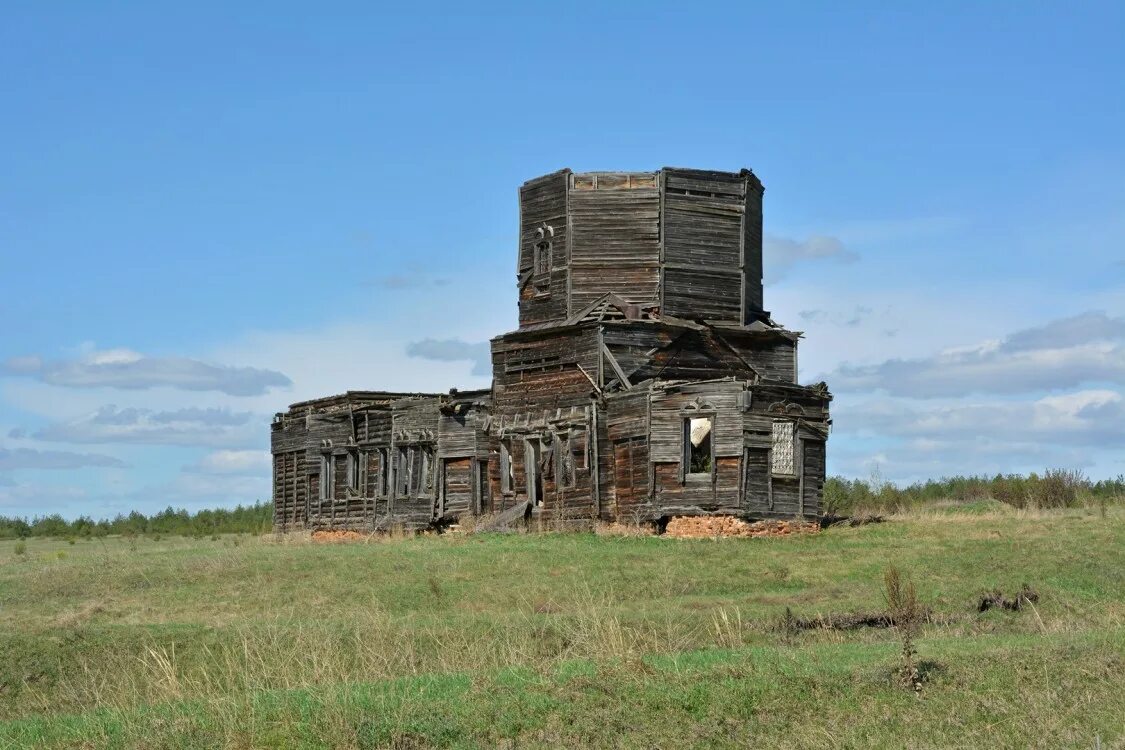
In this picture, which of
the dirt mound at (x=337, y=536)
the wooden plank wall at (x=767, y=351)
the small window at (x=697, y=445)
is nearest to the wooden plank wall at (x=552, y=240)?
the wooden plank wall at (x=767, y=351)

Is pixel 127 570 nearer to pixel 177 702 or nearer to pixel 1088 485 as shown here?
pixel 177 702

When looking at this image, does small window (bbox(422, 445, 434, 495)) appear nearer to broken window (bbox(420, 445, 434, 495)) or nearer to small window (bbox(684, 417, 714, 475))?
broken window (bbox(420, 445, 434, 495))

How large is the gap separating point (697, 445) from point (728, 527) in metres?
2.58

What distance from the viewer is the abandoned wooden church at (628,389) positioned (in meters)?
35.1

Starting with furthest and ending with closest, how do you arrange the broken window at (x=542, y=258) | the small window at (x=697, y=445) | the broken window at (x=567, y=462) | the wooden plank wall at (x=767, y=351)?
the broken window at (x=542, y=258)
the wooden plank wall at (x=767, y=351)
the broken window at (x=567, y=462)
the small window at (x=697, y=445)

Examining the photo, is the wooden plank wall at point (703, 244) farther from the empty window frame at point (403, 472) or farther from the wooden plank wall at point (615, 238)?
the empty window frame at point (403, 472)

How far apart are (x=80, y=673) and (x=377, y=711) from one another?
7.72 meters

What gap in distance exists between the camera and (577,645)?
16.8m

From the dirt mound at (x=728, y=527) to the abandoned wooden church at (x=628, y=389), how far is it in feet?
0.86

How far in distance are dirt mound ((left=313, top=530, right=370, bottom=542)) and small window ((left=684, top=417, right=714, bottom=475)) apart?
1589 cm

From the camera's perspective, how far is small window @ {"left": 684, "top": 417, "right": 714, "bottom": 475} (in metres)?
35.2

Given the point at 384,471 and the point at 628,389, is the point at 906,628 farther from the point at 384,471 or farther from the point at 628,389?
the point at 384,471

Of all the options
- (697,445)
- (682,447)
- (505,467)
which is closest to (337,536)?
(505,467)

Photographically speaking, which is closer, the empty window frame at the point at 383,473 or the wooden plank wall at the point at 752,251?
the wooden plank wall at the point at 752,251
